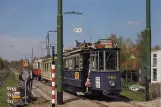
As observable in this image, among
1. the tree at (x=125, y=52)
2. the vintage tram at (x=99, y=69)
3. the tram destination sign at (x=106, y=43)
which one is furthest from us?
the tree at (x=125, y=52)

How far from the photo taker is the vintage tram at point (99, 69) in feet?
56.3

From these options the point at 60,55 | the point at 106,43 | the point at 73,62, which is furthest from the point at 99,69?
the point at 73,62

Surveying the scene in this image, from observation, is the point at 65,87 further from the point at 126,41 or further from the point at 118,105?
the point at 126,41

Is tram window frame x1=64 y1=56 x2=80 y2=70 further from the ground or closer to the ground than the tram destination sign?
closer to the ground

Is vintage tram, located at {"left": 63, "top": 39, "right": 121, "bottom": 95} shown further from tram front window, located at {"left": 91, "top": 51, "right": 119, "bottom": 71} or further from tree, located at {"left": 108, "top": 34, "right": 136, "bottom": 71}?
tree, located at {"left": 108, "top": 34, "right": 136, "bottom": 71}

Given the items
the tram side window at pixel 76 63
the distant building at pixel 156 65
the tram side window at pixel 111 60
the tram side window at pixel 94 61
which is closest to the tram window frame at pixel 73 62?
the tram side window at pixel 76 63

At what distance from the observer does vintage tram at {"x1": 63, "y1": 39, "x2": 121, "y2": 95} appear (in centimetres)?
1716

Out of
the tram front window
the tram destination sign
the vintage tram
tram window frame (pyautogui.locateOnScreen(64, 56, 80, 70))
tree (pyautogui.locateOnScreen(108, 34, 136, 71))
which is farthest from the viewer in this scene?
tree (pyautogui.locateOnScreen(108, 34, 136, 71))

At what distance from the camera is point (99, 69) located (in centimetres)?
1744

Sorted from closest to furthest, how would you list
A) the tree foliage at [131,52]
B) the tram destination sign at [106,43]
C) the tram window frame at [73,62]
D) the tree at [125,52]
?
the tram destination sign at [106,43] < the tram window frame at [73,62] < the tree foliage at [131,52] < the tree at [125,52]

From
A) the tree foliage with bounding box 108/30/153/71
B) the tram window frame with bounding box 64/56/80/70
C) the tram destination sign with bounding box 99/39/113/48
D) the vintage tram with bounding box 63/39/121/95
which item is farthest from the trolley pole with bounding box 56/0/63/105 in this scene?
the tree foliage with bounding box 108/30/153/71

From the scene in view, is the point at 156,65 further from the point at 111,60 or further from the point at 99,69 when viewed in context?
the point at 99,69

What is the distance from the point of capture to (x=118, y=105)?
52.7 ft

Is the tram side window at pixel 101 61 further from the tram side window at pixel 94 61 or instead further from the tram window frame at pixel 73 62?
the tram window frame at pixel 73 62
